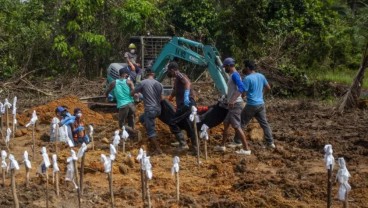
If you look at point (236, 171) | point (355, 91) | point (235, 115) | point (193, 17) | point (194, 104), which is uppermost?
point (193, 17)

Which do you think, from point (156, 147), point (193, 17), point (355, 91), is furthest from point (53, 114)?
point (193, 17)

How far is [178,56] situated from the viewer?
560 inches

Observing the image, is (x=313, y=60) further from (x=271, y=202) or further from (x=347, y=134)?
(x=271, y=202)

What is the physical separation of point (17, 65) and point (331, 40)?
37.2 feet

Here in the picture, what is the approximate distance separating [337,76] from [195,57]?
1086 centimetres

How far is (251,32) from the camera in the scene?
72.9ft

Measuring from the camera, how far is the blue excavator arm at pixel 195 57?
1312 centimetres

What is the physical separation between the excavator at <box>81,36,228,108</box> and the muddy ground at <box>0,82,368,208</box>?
1.05 m

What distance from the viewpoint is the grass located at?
842 inches

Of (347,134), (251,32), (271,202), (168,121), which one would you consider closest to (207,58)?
(168,121)

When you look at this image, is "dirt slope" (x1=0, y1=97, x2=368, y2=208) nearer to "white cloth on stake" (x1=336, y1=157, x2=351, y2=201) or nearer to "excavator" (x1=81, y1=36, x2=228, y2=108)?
"excavator" (x1=81, y1=36, x2=228, y2=108)

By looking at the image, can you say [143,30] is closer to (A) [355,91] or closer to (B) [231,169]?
(A) [355,91]

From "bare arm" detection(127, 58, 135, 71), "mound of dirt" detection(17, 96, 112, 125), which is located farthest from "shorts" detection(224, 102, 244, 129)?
"bare arm" detection(127, 58, 135, 71)

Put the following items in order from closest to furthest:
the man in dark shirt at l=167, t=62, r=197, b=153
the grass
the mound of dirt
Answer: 1. the man in dark shirt at l=167, t=62, r=197, b=153
2. the mound of dirt
3. the grass
